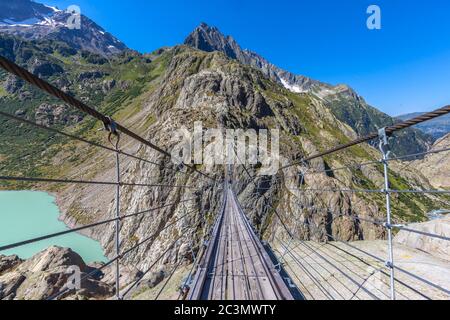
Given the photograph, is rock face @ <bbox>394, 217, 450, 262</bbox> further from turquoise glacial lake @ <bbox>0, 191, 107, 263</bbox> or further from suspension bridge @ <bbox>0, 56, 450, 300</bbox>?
turquoise glacial lake @ <bbox>0, 191, 107, 263</bbox>

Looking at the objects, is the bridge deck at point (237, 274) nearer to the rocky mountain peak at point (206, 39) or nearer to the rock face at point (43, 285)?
the rock face at point (43, 285)

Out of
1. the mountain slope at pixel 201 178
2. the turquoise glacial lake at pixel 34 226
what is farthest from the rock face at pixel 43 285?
the turquoise glacial lake at pixel 34 226

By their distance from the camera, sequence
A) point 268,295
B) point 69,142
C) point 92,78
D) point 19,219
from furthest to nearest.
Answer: point 92,78
point 69,142
point 19,219
point 268,295

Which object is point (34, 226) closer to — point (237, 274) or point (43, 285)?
point (43, 285)

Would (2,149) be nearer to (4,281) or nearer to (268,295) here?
(4,281)
